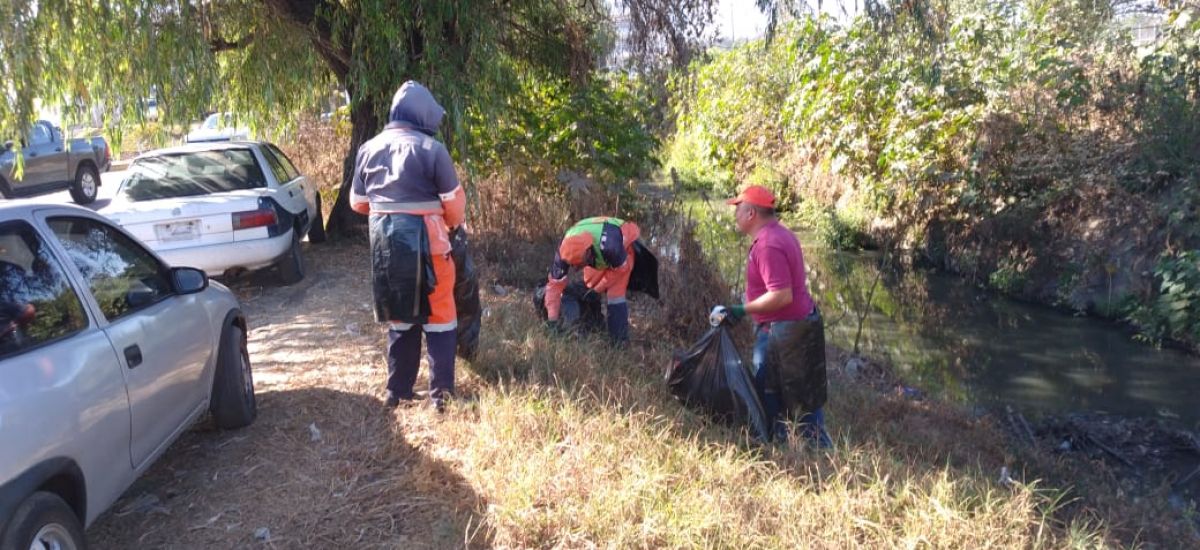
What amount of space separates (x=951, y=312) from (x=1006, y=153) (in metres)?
2.55

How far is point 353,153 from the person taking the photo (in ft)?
34.0

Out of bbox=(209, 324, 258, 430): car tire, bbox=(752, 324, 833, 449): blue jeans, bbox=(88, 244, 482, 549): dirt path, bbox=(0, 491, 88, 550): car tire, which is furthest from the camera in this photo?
bbox=(752, 324, 833, 449): blue jeans

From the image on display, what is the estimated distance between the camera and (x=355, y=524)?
12.8 ft

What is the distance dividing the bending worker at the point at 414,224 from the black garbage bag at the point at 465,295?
7.8 inches

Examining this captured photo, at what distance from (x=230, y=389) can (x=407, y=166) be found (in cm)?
153

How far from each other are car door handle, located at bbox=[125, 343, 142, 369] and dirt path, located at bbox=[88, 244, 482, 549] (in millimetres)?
785

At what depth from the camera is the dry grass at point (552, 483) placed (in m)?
3.63

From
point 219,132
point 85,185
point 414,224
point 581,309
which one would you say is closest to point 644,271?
point 581,309

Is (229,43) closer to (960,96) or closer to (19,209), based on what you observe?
(19,209)

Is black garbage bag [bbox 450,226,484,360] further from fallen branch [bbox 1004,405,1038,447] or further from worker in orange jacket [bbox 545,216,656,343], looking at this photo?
fallen branch [bbox 1004,405,1038,447]

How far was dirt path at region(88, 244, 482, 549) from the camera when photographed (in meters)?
3.83

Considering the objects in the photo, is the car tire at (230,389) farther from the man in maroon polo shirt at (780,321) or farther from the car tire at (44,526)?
the man in maroon polo shirt at (780,321)

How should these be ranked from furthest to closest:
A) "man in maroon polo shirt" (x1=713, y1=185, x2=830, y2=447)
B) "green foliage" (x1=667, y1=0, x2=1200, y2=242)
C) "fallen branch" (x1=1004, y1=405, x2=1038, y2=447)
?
"green foliage" (x1=667, y1=0, x2=1200, y2=242), "fallen branch" (x1=1004, y1=405, x2=1038, y2=447), "man in maroon polo shirt" (x1=713, y1=185, x2=830, y2=447)

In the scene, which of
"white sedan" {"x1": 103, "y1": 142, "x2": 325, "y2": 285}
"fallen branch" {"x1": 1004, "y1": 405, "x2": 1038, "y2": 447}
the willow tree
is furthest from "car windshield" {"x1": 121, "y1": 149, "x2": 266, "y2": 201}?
"fallen branch" {"x1": 1004, "y1": 405, "x2": 1038, "y2": 447}
